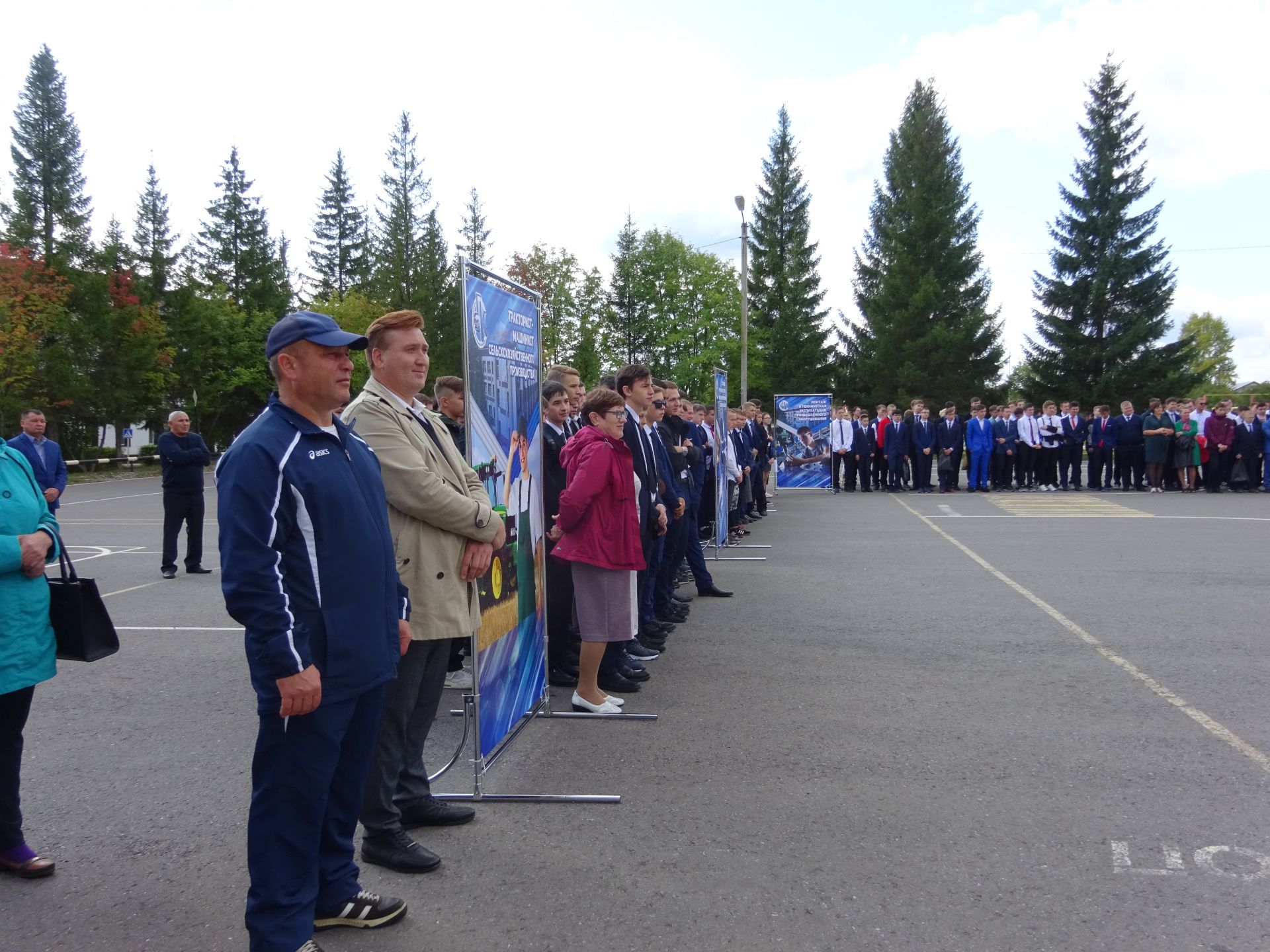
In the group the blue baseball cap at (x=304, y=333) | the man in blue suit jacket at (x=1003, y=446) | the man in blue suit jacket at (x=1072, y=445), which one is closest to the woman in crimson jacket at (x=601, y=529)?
the blue baseball cap at (x=304, y=333)

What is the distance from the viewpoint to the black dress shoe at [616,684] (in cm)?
655

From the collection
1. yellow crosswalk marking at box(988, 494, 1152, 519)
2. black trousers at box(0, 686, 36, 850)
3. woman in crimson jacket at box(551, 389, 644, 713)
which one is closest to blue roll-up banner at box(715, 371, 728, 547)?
woman in crimson jacket at box(551, 389, 644, 713)

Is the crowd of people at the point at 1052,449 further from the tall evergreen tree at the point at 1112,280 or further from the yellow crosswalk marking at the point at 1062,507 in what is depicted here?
the tall evergreen tree at the point at 1112,280

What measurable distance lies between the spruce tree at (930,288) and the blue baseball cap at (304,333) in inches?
2032

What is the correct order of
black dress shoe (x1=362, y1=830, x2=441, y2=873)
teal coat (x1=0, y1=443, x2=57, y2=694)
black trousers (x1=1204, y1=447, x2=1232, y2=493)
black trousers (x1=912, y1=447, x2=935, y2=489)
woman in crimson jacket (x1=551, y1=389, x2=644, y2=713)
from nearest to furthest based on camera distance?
1. teal coat (x1=0, y1=443, x2=57, y2=694)
2. black dress shoe (x1=362, y1=830, x2=441, y2=873)
3. woman in crimson jacket (x1=551, y1=389, x2=644, y2=713)
4. black trousers (x1=1204, y1=447, x2=1232, y2=493)
5. black trousers (x1=912, y1=447, x2=935, y2=489)

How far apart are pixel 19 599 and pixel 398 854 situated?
69.6 inches

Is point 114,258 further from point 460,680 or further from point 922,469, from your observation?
point 460,680

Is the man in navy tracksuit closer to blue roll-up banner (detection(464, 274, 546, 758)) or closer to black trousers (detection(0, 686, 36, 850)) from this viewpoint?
blue roll-up banner (detection(464, 274, 546, 758))

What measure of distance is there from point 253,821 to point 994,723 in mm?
4206

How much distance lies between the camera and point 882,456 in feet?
84.6

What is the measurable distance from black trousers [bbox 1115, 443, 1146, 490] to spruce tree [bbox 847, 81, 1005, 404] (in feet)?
92.6

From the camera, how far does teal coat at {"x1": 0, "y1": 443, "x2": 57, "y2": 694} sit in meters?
3.84

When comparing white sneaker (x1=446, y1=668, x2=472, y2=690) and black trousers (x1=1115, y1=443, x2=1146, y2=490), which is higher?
black trousers (x1=1115, y1=443, x2=1146, y2=490)

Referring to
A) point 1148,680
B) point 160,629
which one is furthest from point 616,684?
point 160,629
